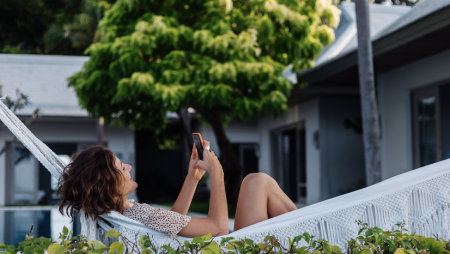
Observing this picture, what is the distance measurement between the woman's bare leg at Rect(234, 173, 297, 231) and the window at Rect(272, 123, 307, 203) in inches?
348

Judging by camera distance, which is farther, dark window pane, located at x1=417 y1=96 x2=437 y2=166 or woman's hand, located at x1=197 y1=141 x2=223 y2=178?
dark window pane, located at x1=417 y1=96 x2=437 y2=166

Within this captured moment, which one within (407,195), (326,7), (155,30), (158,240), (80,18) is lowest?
(158,240)

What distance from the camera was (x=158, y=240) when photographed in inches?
77.9

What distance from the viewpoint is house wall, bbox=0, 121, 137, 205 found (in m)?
13.4

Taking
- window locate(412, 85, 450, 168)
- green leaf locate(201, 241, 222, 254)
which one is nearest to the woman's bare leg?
green leaf locate(201, 241, 222, 254)

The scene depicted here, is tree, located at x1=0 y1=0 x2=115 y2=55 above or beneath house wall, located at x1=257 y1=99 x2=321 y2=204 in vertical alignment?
above

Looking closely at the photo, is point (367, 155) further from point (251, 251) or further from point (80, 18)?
point (80, 18)

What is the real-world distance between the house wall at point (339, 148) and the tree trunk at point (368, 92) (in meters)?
4.11

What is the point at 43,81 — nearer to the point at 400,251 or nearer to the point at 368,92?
the point at 368,92

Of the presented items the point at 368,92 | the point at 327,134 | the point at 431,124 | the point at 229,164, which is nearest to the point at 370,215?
the point at 368,92

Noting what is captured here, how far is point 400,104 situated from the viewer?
8.09 metres

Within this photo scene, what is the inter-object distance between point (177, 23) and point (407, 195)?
6.32 m

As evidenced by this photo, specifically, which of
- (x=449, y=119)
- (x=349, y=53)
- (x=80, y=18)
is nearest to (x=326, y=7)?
(x=349, y=53)

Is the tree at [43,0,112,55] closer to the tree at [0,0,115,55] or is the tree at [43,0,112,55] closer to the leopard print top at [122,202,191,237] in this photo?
the tree at [0,0,115,55]
